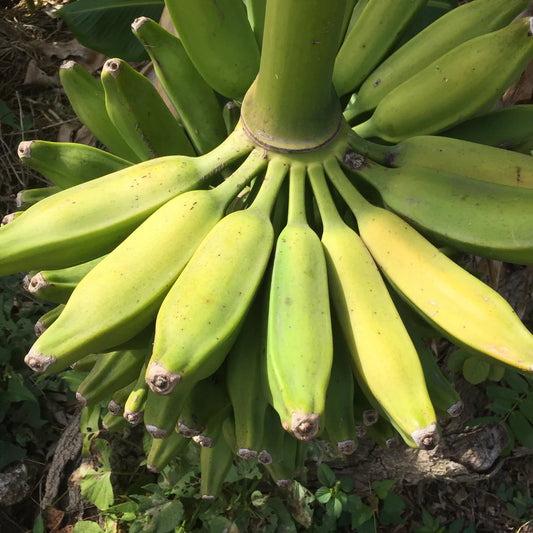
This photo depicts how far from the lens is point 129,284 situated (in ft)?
2.47

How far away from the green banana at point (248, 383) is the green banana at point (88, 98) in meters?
0.44

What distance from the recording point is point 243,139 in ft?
3.01

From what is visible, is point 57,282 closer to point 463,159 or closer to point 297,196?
point 297,196

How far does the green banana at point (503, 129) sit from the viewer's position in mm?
998

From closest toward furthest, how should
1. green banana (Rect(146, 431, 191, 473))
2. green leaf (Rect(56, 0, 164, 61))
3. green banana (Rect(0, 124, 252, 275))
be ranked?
green banana (Rect(0, 124, 252, 275)) < green banana (Rect(146, 431, 191, 473)) < green leaf (Rect(56, 0, 164, 61))

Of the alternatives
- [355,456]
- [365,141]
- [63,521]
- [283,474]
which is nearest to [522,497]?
[355,456]

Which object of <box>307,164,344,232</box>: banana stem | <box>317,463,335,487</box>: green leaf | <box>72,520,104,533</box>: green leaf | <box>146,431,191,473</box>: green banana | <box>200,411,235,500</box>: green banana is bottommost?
<box>317,463,335,487</box>: green leaf

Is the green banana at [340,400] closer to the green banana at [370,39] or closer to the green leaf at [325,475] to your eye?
the green banana at [370,39]

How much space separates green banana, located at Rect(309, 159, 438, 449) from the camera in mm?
690

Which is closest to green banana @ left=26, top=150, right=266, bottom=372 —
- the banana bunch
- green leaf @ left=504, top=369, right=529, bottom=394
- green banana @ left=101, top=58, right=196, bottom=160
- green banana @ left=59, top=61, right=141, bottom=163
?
the banana bunch

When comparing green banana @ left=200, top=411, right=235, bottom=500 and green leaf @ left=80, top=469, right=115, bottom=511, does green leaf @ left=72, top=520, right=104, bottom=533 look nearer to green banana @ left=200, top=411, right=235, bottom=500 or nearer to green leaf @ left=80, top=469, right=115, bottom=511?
green leaf @ left=80, top=469, right=115, bottom=511

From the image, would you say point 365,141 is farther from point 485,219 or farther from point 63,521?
point 63,521

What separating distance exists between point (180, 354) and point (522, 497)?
7.06 feet

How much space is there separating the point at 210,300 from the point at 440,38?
66 centimetres
